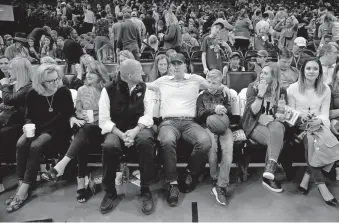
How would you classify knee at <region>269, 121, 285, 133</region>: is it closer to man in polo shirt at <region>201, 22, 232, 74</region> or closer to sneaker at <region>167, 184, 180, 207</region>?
sneaker at <region>167, 184, 180, 207</region>

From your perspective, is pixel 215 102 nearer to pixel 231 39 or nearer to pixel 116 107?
pixel 116 107

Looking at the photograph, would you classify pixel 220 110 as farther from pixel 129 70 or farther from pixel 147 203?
pixel 147 203

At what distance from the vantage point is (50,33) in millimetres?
8586

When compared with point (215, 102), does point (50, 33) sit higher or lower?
higher

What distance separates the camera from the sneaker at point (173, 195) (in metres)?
2.93

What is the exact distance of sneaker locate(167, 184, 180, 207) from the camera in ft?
9.61

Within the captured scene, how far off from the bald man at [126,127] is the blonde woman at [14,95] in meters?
0.92

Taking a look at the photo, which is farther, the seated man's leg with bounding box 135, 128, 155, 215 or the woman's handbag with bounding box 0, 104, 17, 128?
the woman's handbag with bounding box 0, 104, 17, 128

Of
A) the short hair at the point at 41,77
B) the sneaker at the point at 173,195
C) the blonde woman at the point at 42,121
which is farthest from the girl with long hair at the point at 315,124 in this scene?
the short hair at the point at 41,77

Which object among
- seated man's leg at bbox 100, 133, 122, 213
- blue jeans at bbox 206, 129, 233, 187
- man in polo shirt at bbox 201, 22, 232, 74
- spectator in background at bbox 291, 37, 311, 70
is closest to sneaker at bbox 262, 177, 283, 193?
blue jeans at bbox 206, 129, 233, 187

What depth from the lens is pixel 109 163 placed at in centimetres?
288

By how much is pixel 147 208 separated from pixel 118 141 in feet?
2.12

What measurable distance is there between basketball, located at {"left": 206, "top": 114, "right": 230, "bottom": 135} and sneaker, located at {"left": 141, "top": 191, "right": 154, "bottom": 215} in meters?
0.85

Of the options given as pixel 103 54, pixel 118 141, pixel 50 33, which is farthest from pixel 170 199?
pixel 50 33
